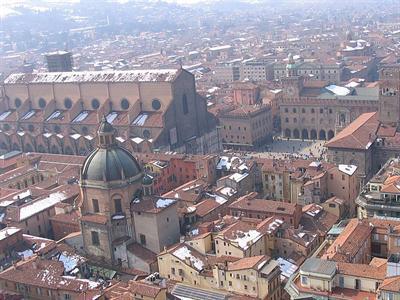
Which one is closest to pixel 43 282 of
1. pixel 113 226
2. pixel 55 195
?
pixel 113 226

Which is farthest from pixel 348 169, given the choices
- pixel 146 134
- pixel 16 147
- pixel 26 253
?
pixel 16 147

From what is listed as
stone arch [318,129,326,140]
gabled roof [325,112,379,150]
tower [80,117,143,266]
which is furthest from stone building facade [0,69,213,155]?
tower [80,117,143,266]

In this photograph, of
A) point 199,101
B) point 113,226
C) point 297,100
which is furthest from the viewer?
point 297,100

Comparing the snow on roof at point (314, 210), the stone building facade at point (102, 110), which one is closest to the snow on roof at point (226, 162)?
the stone building facade at point (102, 110)

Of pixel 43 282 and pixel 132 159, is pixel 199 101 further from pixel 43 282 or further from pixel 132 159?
pixel 43 282

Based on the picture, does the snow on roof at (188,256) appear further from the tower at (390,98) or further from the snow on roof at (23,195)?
the tower at (390,98)

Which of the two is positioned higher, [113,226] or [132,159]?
[132,159]

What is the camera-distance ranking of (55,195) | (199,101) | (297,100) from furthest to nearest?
(297,100), (199,101), (55,195)

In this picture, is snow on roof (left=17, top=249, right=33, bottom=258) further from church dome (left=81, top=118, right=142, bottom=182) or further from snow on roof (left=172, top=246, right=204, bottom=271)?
snow on roof (left=172, top=246, right=204, bottom=271)
